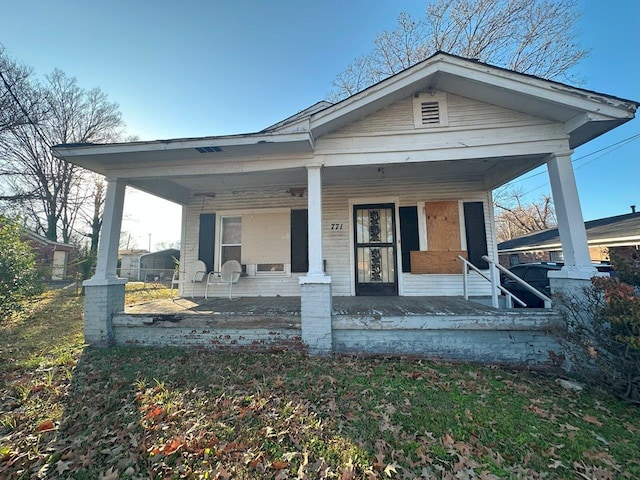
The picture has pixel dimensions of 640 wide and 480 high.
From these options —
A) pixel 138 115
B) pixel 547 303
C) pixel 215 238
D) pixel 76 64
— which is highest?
pixel 76 64

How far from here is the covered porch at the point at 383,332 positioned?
3670 mm

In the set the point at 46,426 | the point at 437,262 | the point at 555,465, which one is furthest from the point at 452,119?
the point at 46,426

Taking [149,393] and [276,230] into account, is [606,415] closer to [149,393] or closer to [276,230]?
[149,393]

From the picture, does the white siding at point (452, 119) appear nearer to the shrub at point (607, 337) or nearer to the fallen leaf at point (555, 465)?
the shrub at point (607, 337)

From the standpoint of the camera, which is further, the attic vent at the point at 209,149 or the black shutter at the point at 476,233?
the black shutter at the point at 476,233

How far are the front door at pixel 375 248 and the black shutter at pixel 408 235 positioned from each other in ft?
0.69

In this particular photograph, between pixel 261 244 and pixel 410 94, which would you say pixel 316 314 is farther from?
pixel 410 94

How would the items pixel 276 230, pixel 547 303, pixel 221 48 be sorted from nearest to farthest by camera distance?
pixel 547 303 < pixel 276 230 < pixel 221 48

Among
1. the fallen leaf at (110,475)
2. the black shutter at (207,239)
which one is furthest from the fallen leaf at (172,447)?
the black shutter at (207,239)

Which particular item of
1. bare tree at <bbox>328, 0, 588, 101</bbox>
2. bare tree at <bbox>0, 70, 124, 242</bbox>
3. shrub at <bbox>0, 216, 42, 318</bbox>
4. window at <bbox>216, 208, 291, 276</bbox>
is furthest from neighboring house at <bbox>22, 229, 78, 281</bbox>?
bare tree at <bbox>328, 0, 588, 101</bbox>

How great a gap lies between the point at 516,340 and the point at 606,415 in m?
1.14

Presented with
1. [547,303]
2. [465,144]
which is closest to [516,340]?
[547,303]

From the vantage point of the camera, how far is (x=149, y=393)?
2887 millimetres

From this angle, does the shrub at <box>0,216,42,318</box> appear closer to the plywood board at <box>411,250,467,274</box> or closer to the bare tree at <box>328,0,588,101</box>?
the plywood board at <box>411,250,467,274</box>
